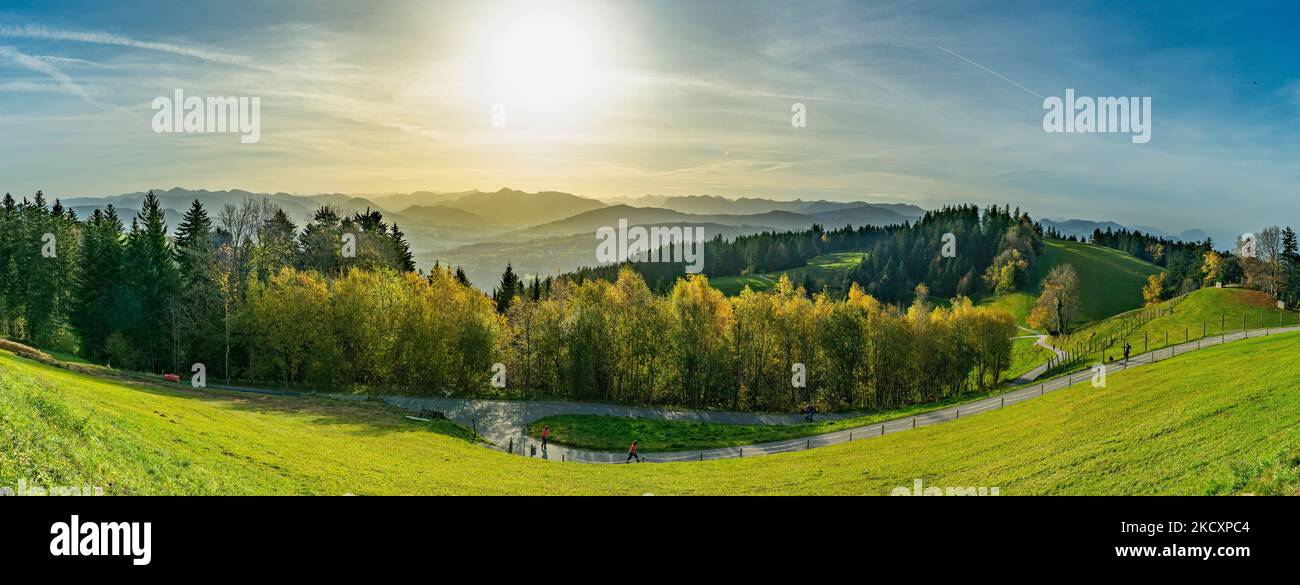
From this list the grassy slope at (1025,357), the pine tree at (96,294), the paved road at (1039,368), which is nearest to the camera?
the pine tree at (96,294)

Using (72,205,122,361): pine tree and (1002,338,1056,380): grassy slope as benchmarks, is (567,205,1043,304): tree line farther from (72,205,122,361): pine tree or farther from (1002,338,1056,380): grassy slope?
(72,205,122,361): pine tree

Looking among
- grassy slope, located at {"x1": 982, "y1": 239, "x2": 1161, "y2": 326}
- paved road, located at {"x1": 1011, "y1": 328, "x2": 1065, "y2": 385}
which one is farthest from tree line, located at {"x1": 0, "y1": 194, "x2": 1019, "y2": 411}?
grassy slope, located at {"x1": 982, "y1": 239, "x2": 1161, "y2": 326}

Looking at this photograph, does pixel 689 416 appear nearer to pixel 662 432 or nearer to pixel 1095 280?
pixel 662 432

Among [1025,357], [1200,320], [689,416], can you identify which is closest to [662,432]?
[689,416]

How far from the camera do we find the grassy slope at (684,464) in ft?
57.1

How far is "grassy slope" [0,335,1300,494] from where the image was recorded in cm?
1741

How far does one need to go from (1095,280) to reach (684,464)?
176080 millimetres

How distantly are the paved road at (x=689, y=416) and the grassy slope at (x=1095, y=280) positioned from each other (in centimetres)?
9160

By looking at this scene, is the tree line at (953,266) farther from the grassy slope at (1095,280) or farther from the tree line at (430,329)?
the tree line at (430,329)

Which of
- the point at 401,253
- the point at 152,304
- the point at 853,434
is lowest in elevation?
the point at 853,434

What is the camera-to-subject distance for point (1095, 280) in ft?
538

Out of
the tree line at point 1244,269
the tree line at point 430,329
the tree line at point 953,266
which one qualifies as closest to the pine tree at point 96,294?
the tree line at point 430,329
